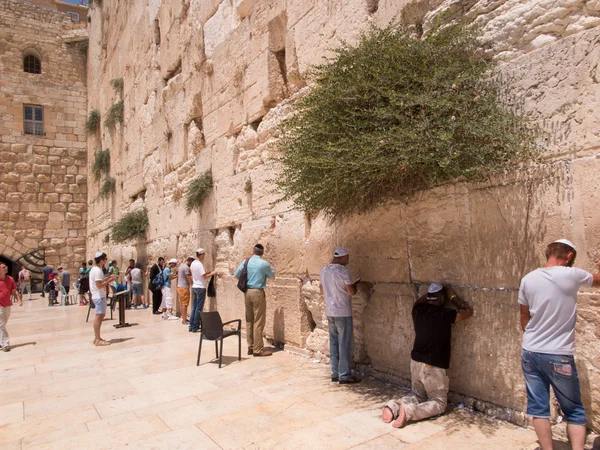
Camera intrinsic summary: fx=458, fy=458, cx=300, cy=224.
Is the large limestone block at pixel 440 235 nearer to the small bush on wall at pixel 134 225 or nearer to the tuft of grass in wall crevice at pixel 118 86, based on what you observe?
the small bush on wall at pixel 134 225

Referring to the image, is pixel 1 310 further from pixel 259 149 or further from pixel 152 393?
pixel 259 149

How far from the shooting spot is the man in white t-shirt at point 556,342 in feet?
7.95

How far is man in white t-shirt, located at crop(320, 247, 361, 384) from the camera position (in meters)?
4.14

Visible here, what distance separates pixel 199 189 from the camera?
7723 mm

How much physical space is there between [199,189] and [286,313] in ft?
10.2

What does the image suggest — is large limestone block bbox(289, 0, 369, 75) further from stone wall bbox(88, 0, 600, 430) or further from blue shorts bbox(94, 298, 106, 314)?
blue shorts bbox(94, 298, 106, 314)

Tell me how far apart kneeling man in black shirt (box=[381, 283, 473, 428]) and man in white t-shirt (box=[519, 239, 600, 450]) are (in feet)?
2.41

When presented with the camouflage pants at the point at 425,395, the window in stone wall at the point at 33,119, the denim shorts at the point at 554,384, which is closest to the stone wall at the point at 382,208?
the camouflage pants at the point at 425,395

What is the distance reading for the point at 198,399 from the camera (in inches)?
153

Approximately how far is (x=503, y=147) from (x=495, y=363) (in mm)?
1487

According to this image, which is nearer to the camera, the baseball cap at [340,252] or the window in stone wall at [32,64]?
the baseball cap at [340,252]

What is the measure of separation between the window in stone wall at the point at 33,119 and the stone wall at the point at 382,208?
371 inches

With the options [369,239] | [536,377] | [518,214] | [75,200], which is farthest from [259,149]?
[75,200]

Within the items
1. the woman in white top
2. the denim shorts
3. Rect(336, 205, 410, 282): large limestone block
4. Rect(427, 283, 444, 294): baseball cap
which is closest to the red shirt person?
the woman in white top
